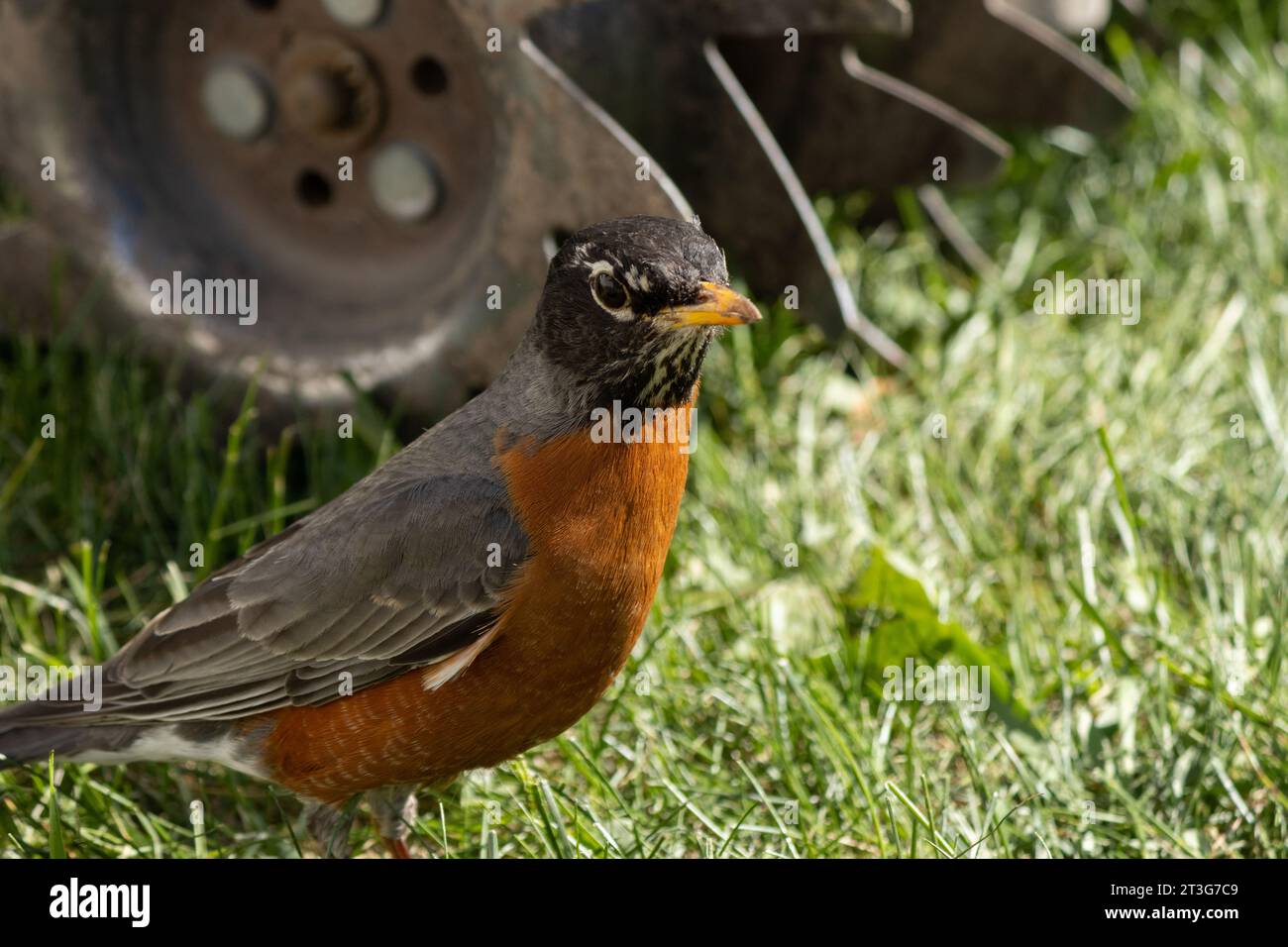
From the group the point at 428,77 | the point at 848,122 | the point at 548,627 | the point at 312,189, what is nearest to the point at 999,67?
the point at 848,122

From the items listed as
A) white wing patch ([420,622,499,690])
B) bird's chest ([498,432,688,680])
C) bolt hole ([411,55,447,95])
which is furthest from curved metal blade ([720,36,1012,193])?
white wing patch ([420,622,499,690])

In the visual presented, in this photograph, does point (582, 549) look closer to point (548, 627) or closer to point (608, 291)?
point (548, 627)

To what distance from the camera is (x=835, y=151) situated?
16.2ft

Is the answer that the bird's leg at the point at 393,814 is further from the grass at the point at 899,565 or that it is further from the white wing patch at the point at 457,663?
the white wing patch at the point at 457,663

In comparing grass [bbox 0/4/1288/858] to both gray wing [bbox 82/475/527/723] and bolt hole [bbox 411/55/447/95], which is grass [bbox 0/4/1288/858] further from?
bolt hole [bbox 411/55/447/95]

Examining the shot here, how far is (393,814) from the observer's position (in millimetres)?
3289

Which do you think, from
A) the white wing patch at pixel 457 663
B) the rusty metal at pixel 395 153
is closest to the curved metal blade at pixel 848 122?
the rusty metal at pixel 395 153

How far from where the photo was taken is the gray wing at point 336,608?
3035 millimetres

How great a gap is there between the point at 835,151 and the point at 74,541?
101 inches

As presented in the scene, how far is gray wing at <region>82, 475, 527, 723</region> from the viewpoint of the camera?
3.04 m

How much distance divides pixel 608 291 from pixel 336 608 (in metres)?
0.89

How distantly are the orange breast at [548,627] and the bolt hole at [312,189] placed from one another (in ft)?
5.11

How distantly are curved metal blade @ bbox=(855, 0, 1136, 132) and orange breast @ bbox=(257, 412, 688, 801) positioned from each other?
2.67 meters
